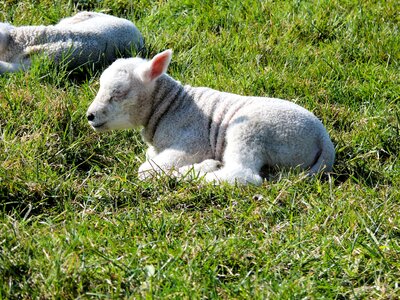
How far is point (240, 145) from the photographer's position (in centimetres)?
536

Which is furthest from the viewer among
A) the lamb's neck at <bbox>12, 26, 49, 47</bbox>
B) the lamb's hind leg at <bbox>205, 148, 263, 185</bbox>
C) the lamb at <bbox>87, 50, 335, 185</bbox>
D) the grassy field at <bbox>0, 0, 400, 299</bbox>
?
the lamb's neck at <bbox>12, 26, 49, 47</bbox>

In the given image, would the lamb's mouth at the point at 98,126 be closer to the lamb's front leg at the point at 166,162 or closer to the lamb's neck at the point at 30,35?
the lamb's front leg at the point at 166,162

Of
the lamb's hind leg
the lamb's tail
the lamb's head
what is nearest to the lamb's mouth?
the lamb's head

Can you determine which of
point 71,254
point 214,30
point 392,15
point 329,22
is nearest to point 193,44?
point 214,30

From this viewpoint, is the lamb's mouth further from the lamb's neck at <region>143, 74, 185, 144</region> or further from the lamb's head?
the lamb's neck at <region>143, 74, 185, 144</region>

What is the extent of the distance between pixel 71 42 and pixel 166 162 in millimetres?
2112

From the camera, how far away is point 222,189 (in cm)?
505

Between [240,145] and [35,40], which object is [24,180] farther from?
[35,40]

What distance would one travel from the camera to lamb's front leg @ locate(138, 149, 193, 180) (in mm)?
5340

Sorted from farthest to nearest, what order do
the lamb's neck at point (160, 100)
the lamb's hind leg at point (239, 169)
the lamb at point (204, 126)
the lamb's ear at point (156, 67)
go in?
the lamb's neck at point (160, 100) < the lamb's ear at point (156, 67) < the lamb at point (204, 126) < the lamb's hind leg at point (239, 169)

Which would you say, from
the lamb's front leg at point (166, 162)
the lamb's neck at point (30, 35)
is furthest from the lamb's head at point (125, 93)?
the lamb's neck at point (30, 35)

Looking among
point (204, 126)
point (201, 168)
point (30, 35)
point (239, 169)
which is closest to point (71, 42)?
point (30, 35)

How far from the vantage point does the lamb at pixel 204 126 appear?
533cm

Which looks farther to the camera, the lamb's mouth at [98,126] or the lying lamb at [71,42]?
the lying lamb at [71,42]
